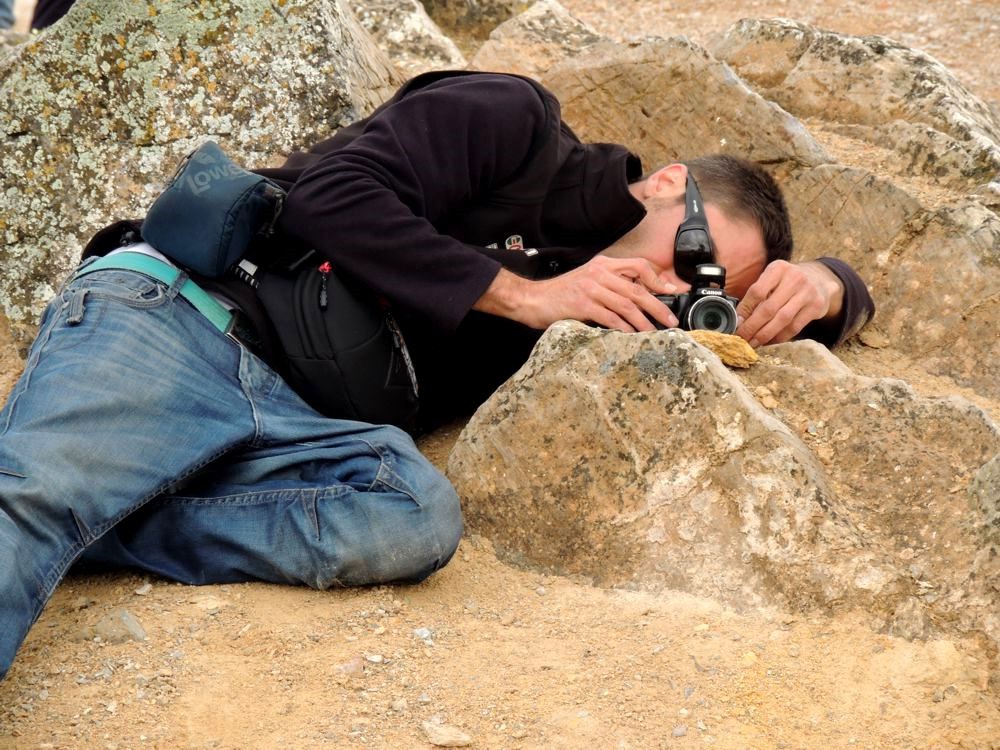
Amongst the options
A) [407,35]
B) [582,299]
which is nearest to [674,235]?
[582,299]

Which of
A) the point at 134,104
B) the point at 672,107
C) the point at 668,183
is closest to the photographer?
the point at 668,183

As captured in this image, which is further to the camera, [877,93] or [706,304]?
[877,93]

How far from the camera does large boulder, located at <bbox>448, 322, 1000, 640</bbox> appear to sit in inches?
103

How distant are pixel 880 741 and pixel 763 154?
303 centimetres

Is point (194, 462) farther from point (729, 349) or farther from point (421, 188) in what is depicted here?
point (729, 349)

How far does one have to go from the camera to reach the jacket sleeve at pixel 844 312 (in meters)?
3.90

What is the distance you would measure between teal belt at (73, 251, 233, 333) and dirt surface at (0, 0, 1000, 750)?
0.76 metres

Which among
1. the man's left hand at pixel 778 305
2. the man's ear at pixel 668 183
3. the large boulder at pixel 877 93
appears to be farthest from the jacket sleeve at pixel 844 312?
the large boulder at pixel 877 93

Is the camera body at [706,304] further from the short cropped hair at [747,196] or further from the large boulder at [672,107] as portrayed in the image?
the large boulder at [672,107]

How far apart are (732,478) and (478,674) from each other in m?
0.79

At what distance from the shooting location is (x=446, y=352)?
3.52m

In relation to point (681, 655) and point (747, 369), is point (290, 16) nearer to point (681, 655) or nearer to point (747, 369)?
point (747, 369)

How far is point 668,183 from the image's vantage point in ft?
12.2

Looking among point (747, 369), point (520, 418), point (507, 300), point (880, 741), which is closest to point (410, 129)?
point (507, 300)
